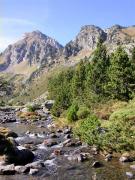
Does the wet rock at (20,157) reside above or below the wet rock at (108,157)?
above

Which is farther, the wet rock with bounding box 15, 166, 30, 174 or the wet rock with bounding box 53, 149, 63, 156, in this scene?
the wet rock with bounding box 53, 149, 63, 156

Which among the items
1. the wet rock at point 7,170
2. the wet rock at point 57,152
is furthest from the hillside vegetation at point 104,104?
the wet rock at point 7,170

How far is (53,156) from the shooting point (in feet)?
154

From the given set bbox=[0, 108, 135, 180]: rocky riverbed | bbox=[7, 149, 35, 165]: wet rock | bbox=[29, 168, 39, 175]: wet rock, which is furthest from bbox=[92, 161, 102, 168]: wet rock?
bbox=[7, 149, 35, 165]: wet rock

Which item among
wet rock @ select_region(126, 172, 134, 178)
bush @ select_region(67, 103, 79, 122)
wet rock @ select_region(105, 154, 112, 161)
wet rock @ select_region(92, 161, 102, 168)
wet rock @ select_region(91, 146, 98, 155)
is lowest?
wet rock @ select_region(126, 172, 134, 178)

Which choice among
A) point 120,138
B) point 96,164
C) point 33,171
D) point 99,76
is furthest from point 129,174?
point 99,76

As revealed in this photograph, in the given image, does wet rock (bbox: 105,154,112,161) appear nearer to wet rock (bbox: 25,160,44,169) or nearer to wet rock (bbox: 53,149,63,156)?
wet rock (bbox: 53,149,63,156)

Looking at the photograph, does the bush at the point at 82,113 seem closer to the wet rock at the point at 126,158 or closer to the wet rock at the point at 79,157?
the wet rock at the point at 79,157

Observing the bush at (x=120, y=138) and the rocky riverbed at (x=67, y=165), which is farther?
the bush at (x=120, y=138)

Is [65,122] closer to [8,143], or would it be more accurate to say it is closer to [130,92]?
[130,92]

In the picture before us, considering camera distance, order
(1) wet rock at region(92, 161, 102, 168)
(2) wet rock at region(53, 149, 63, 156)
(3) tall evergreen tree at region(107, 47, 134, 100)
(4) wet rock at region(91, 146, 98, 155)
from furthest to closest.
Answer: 1. (3) tall evergreen tree at region(107, 47, 134, 100)
2. (2) wet rock at region(53, 149, 63, 156)
3. (4) wet rock at region(91, 146, 98, 155)
4. (1) wet rock at region(92, 161, 102, 168)

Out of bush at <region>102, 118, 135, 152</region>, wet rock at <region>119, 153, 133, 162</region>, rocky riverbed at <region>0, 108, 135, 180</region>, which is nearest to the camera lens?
rocky riverbed at <region>0, 108, 135, 180</region>

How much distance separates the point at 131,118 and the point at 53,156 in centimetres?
1312

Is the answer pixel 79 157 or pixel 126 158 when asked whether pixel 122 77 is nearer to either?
pixel 79 157
